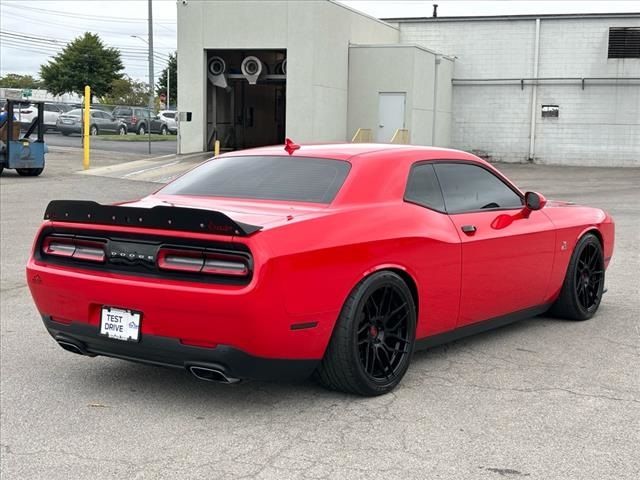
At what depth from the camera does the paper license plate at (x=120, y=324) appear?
4531mm

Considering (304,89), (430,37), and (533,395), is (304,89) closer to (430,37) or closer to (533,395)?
(430,37)

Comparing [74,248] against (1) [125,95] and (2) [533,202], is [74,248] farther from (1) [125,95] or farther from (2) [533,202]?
(1) [125,95]

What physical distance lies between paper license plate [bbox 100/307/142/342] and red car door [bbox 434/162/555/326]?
2.17m

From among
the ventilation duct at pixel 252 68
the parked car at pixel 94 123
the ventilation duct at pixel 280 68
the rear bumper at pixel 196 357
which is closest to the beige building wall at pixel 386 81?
the ventilation duct at pixel 280 68

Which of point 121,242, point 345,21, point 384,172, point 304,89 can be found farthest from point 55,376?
point 345,21

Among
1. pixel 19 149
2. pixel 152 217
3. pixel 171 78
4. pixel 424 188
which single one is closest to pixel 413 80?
pixel 19 149

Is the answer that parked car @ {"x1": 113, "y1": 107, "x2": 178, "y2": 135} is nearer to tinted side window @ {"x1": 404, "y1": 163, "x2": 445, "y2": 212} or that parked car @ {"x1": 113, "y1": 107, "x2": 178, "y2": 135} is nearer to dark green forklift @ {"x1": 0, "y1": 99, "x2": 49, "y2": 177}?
dark green forklift @ {"x1": 0, "y1": 99, "x2": 49, "y2": 177}

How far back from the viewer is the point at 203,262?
4391 mm

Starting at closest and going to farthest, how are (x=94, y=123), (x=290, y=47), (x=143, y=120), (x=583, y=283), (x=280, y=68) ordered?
1. (x=583, y=283)
2. (x=290, y=47)
3. (x=280, y=68)
4. (x=94, y=123)
5. (x=143, y=120)

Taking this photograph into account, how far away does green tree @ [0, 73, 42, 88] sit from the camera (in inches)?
3529

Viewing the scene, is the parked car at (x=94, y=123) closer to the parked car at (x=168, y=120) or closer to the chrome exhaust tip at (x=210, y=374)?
the parked car at (x=168, y=120)

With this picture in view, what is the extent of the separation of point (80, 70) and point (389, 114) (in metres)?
44.1

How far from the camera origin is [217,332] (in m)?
4.31

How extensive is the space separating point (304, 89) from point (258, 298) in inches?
922
